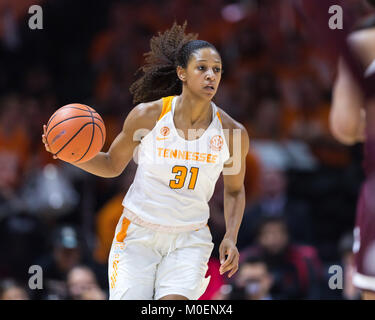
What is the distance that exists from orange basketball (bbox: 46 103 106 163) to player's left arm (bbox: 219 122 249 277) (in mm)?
836

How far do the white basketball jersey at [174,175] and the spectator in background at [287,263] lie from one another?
187 centimetres

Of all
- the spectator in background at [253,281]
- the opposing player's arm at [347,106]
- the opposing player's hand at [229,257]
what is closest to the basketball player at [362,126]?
the opposing player's arm at [347,106]

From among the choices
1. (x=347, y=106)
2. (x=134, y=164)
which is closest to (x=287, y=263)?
(x=134, y=164)

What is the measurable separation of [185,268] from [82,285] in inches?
77.7

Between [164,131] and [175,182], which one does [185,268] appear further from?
[164,131]

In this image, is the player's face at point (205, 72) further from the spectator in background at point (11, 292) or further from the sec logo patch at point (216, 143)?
the spectator in background at point (11, 292)

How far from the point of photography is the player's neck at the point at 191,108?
426cm

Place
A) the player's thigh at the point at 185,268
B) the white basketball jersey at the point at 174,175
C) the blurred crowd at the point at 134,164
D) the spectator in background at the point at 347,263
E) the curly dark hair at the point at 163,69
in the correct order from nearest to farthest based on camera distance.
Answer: the player's thigh at the point at 185,268 → the white basketball jersey at the point at 174,175 → the curly dark hair at the point at 163,69 → the blurred crowd at the point at 134,164 → the spectator in background at the point at 347,263

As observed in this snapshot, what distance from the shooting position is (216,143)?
4.24 meters

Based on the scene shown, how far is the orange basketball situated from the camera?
4.12 meters

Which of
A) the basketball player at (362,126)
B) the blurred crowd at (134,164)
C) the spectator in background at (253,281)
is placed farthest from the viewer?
the blurred crowd at (134,164)

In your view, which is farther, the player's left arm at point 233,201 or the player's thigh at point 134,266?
the player's left arm at point 233,201
